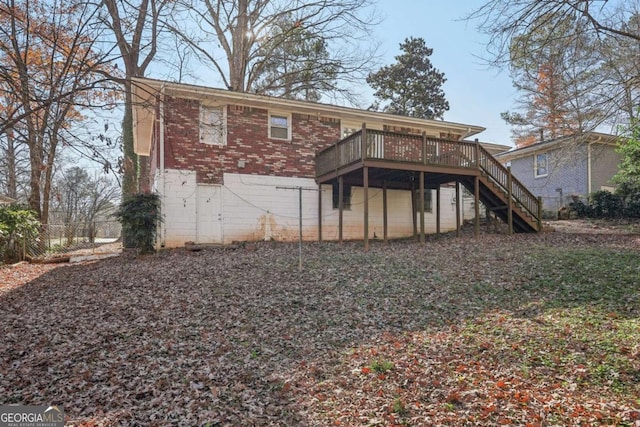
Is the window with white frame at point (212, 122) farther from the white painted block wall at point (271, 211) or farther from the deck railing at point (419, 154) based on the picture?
the deck railing at point (419, 154)

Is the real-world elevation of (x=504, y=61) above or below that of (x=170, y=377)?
above

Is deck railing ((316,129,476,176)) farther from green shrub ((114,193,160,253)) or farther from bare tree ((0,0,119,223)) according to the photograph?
bare tree ((0,0,119,223))

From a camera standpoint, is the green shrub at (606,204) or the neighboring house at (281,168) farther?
the green shrub at (606,204)

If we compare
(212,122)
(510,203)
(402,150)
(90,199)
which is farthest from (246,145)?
(90,199)

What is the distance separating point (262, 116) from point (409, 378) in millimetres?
11250

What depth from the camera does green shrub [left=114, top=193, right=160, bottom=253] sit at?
11.6m

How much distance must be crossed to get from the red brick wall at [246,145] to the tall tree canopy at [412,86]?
16910mm

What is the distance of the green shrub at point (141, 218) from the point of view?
11.6 metres

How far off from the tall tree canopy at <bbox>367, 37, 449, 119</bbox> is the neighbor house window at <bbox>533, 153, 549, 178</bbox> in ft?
31.0

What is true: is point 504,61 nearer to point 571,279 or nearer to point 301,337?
point 571,279

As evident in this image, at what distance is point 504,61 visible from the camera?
8734 millimetres

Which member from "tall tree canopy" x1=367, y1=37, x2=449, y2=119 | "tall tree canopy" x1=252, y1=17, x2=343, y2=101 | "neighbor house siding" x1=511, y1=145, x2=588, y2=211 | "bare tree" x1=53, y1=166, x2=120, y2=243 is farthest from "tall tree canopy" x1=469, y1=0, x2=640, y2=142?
"bare tree" x1=53, y1=166, x2=120, y2=243

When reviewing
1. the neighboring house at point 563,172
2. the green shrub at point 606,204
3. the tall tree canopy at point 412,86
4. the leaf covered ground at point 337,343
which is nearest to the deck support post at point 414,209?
the leaf covered ground at point 337,343

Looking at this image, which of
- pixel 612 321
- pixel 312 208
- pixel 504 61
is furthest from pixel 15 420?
pixel 312 208
